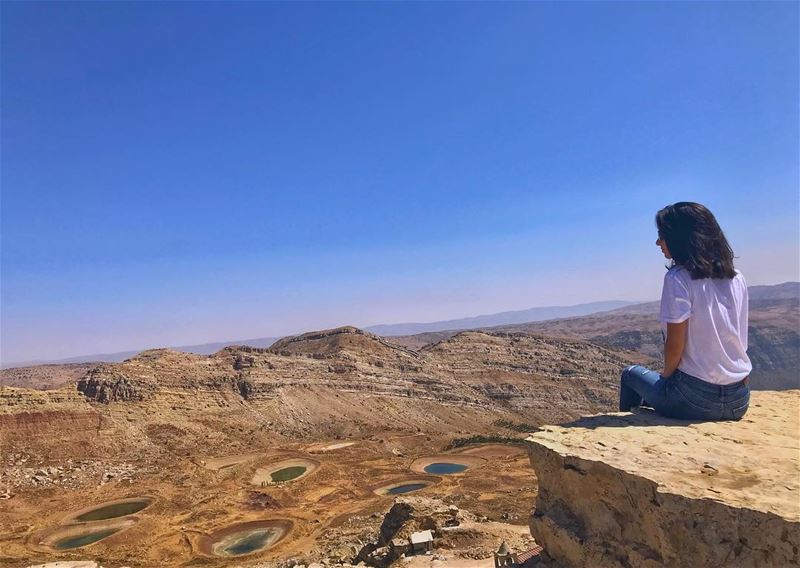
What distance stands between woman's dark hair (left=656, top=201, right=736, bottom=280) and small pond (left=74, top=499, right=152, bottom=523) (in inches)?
1135

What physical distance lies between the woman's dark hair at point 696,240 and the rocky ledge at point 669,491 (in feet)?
4.64

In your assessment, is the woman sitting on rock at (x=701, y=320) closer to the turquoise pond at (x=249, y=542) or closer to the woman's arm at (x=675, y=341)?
the woman's arm at (x=675, y=341)

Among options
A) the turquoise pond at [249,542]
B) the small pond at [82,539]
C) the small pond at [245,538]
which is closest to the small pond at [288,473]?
the small pond at [245,538]

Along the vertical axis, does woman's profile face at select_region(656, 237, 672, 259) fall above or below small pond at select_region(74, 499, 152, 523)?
above

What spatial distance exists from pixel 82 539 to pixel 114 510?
3264 mm

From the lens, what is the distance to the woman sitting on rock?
4.23m

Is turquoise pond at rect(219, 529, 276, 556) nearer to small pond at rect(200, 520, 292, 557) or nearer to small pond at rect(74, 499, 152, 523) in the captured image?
small pond at rect(200, 520, 292, 557)

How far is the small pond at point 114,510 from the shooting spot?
24.8m

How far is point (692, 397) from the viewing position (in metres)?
4.47

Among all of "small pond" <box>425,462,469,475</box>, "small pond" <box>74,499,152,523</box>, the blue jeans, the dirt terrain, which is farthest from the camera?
"small pond" <box>425,462,469,475</box>

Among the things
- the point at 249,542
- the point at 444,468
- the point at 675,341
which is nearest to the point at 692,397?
the point at 675,341

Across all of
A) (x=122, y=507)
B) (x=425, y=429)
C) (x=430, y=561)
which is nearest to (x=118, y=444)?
(x=122, y=507)

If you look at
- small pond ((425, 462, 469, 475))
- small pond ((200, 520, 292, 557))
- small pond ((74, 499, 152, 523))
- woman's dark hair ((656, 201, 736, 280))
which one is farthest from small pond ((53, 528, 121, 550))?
woman's dark hair ((656, 201, 736, 280))

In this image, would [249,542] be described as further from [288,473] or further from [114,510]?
[288,473]
